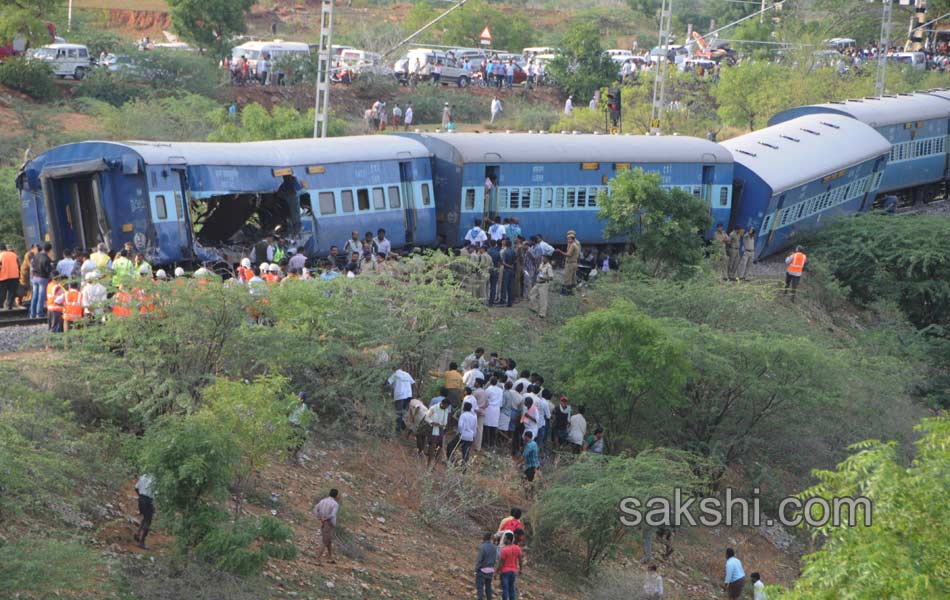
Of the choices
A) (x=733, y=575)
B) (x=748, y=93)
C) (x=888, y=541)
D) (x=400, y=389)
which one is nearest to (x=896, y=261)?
(x=733, y=575)

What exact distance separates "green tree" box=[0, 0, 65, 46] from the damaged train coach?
2243 cm

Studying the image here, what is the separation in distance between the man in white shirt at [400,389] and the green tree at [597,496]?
2.52 metres

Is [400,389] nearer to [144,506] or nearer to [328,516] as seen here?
[328,516]

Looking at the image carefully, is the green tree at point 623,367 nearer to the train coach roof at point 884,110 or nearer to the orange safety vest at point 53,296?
the orange safety vest at point 53,296

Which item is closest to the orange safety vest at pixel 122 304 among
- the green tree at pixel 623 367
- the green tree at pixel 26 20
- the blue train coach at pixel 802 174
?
the green tree at pixel 623 367

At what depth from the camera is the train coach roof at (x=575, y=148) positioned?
29.4 meters

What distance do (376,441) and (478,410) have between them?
157 centimetres

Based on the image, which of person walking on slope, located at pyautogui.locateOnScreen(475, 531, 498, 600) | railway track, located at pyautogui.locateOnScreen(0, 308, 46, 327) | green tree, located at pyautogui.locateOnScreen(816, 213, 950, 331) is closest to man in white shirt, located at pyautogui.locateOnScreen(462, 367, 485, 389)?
person walking on slope, located at pyautogui.locateOnScreen(475, 531, 498, 600)

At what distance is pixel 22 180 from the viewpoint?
24516 millimetres

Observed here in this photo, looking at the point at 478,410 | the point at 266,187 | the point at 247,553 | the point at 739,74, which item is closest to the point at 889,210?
the point at 739,74

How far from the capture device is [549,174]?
→ 30.2 metres

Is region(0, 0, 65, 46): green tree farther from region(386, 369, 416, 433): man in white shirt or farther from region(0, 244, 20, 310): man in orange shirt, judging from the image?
region(386, 369, 416, 433): man in white shirt

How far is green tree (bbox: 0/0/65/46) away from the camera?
151ft

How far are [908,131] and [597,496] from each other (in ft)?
95.1
